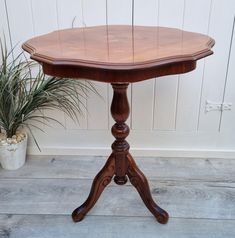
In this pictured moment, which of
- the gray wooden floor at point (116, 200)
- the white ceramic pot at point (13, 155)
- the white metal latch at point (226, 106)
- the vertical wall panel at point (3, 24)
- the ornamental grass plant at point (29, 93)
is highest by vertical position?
the vertical wall panel at point (3, 24)

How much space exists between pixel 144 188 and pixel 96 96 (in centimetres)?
65

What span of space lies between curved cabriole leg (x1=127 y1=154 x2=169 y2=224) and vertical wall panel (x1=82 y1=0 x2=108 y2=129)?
1.71ft

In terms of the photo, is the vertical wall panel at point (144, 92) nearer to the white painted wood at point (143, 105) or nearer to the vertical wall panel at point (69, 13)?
the white painted wood at point (143, 105)

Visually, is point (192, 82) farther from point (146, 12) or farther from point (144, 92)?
point (146, 12)

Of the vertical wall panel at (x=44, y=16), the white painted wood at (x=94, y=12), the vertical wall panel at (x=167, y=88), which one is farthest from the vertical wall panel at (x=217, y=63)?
the vertical wall panel at (x=44, y=16)

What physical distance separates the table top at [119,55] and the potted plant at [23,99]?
47cm

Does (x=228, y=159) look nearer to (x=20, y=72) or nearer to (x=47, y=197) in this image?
(x=47, y=197)

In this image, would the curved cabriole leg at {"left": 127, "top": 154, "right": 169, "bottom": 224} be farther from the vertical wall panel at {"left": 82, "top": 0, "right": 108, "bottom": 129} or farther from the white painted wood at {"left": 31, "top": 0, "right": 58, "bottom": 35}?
the white painted wood at {"left": 31, "top": 0, "right": 58, "bottom": 35}

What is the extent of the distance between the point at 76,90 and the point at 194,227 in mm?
961

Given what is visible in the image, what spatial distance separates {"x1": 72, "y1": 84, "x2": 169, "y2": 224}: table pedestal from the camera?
1.18m

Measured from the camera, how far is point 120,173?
4.11ft

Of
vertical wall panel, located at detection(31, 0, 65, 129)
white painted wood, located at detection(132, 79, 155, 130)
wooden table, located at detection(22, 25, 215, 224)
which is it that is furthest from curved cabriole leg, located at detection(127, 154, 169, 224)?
vertical wall panel, located at detection(31, 0, 65, 129)

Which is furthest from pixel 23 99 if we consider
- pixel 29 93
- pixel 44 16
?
pixel 44 16

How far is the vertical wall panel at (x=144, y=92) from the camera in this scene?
146cm
